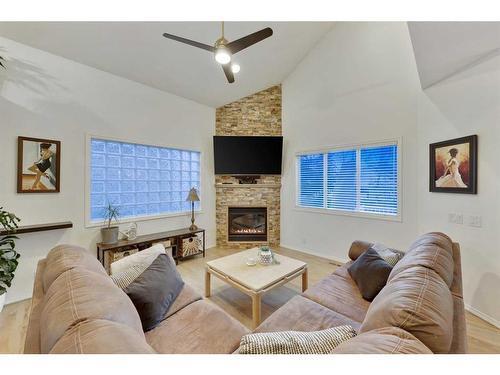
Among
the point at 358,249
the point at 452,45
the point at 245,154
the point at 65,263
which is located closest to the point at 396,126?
the point at 452,45

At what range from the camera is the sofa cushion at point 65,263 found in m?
1.20

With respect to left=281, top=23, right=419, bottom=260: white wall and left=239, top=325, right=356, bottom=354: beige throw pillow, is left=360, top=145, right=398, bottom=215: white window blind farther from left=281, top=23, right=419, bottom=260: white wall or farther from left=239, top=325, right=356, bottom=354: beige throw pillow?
left=239, top=325, right=356, bottom=354: beige throw pillow

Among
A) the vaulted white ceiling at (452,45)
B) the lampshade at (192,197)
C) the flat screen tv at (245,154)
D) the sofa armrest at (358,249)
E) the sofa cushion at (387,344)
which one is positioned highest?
the vaulted white ceiling at (452,45)

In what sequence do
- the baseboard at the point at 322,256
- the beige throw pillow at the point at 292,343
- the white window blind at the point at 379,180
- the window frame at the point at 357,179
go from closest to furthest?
the beige throw pillow at the point at 292,343 < the window frame at the point at 357,179 < the white window blind at the point at 379,180 < the baseboard at the point at 322,256

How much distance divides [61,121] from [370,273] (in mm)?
4093

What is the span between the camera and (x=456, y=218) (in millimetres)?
2461

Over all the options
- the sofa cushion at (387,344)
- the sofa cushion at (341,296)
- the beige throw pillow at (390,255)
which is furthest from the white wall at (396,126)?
the sofa cushion at (387,344)

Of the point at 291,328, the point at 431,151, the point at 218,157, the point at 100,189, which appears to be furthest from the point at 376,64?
the point at 100,189

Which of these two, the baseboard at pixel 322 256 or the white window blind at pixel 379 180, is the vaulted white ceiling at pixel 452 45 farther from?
the baseboard at pixel 322 256

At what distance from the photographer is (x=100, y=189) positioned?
329 cm

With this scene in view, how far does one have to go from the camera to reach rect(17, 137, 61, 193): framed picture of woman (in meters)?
2.55

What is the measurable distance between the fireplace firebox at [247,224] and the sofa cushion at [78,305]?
11.9ft

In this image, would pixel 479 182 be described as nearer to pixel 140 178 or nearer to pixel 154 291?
pixel 154 291
